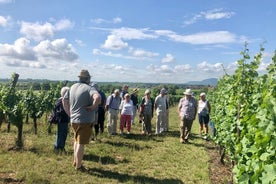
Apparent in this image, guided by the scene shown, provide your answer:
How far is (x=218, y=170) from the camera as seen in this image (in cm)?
888

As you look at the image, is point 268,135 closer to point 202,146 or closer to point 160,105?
point 202,146

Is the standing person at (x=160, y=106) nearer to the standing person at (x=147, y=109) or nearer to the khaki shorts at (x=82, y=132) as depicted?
the standing person at (x=147, y=109)

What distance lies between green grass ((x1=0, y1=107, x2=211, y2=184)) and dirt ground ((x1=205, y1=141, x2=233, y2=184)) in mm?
198

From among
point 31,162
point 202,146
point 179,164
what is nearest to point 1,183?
point 31,162

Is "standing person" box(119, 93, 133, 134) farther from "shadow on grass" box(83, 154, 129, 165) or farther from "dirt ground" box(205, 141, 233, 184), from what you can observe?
"shadow on grass" box(83, 154, 129, 165)

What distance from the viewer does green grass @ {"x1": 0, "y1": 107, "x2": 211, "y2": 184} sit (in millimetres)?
7094

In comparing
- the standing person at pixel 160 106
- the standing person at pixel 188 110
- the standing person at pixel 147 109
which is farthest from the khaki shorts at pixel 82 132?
the standing person at pixel 160 106

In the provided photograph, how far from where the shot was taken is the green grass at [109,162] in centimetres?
709

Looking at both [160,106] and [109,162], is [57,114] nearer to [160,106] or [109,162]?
[109,162]

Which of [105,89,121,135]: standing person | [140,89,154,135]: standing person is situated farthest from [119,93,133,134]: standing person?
[140,89,154,135]: standing person

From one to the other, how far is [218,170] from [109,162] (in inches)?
112

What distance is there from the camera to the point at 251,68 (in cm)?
736

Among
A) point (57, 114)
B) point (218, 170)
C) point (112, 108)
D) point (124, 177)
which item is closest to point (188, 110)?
point (112, 108)

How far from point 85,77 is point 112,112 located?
5206mm
